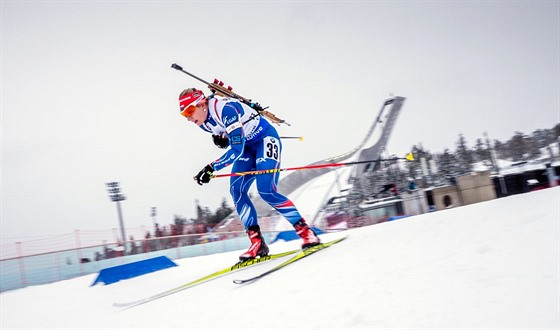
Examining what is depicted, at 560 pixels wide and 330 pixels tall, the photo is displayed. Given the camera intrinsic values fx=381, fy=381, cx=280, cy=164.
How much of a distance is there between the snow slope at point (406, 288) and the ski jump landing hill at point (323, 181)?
63.0 feet

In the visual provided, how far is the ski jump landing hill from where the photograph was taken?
26.1 m

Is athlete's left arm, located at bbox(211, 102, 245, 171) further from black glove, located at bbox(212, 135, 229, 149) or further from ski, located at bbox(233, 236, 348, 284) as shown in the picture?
ski, located at bbox(233, 236, 348, 284)

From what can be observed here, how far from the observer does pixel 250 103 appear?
165 inches

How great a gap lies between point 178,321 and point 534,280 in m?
1.97

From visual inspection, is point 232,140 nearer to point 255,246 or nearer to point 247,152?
point 247,152

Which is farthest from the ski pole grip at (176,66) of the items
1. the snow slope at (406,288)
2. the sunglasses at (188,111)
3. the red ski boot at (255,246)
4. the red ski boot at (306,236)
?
the snow slope at (406,288)

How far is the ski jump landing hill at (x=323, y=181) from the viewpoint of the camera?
85.7ft

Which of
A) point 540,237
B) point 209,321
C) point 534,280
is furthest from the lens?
point 209,321

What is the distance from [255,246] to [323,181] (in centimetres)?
2936

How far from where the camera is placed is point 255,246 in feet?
12.9

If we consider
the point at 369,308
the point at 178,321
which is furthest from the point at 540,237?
the point at 178,321

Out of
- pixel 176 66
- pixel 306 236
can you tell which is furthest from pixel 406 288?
pixel 176 66

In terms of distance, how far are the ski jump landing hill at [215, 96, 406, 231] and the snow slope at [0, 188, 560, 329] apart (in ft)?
63.0

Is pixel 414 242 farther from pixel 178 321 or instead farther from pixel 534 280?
pixel 178 321
